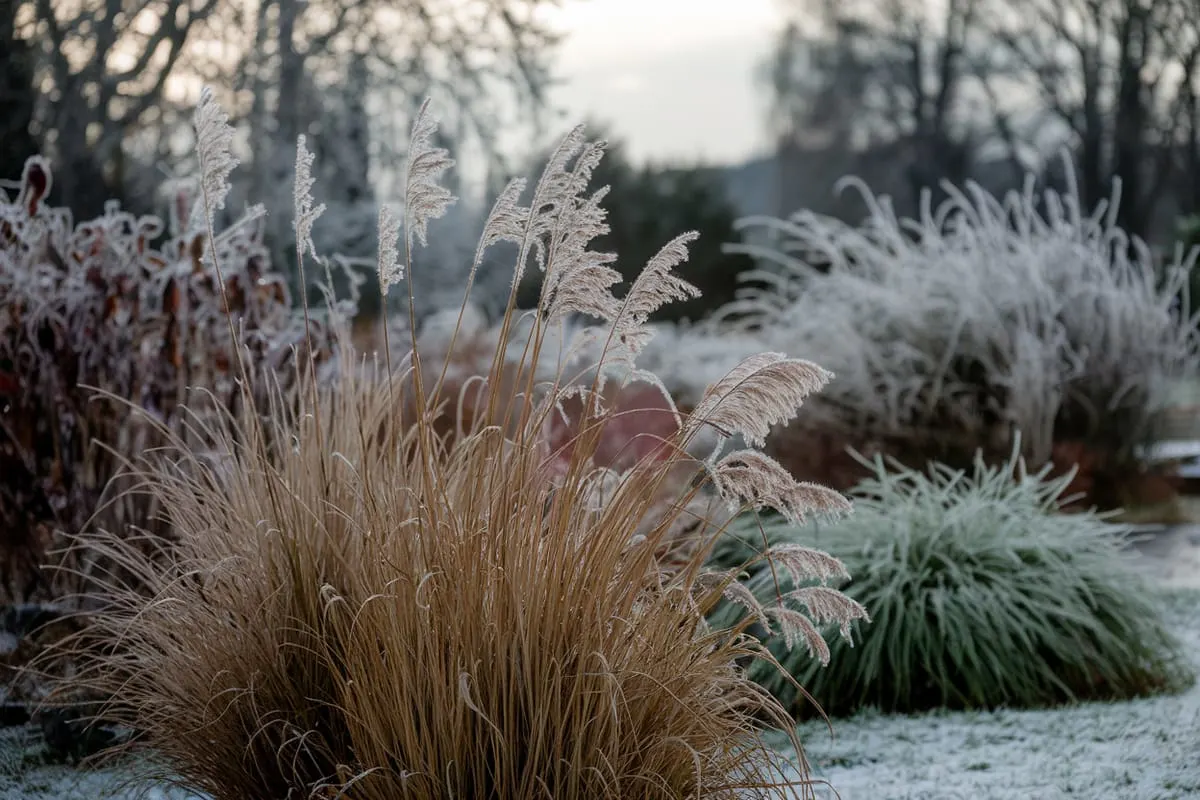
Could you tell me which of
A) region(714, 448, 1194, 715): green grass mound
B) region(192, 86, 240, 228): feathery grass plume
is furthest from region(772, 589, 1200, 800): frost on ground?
region(192, 86, 240, 228): feathery grass plume

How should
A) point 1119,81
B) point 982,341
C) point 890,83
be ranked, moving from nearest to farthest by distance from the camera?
point 982,341, point 1119,81, point 890,83

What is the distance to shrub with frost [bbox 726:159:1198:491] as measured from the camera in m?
6.15

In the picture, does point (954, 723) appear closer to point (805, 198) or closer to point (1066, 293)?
point (1066, 293)

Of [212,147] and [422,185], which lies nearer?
[422,185]

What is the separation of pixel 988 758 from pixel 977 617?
0.55 metres

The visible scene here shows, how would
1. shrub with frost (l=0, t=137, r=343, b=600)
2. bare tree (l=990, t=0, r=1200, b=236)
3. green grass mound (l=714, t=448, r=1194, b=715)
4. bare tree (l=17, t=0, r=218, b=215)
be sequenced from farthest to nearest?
bare tree (l=990, t=0, r=1200, b=236)
bare tree (l=17, t=0, r=218, b=215)
shrub with frost (l=0, t=137, r=343, b=600)
green grass mound (l=714, t=448, r=1194, b=715)

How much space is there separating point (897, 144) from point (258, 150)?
1832 centimetres

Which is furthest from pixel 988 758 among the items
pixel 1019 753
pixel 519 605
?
pixel 519 605

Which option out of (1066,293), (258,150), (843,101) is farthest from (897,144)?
(1066,293)

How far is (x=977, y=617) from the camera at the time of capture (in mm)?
3414

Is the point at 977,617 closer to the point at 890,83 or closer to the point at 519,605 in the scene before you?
the point at 519,605

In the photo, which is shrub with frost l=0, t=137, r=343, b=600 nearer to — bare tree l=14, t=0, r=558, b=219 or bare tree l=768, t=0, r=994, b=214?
bare tree l=14, t=0, r=558, b=219

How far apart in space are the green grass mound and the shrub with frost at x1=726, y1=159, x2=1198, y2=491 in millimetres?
2319

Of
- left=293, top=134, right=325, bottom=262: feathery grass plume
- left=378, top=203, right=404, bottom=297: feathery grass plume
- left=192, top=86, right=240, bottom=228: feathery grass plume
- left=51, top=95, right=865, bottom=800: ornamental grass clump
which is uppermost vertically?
left=192, top=86, right=240, bottom=228: feathery grass plume
